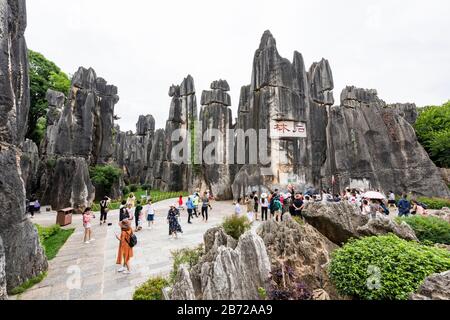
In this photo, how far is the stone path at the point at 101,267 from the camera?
209 inches

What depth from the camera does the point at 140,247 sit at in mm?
8797

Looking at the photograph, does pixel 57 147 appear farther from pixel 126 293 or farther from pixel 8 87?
pixel 126 293

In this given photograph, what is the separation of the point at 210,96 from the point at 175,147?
30.8 feet

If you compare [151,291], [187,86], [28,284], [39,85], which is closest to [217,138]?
[187,86]

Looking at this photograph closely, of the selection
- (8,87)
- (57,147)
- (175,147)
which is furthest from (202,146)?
(8,87)

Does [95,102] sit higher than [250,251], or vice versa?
[95,102]

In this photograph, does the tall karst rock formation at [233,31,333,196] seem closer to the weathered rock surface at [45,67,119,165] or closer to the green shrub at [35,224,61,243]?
the green shrub at [35,224,61,243]

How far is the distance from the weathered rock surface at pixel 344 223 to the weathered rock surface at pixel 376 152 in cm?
1818

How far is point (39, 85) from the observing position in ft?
93.1

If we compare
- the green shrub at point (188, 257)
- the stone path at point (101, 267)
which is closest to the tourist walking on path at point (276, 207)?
the stone path at point (101, 267)

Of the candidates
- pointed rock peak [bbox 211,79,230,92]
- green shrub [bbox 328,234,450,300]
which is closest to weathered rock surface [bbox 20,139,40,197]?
pointed rock peak [bbox 211,79,230,92]

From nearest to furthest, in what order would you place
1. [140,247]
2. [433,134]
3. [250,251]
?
[250,251], [140,247], [433,134]

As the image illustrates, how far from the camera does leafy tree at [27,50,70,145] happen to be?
Result: 1106 inches
